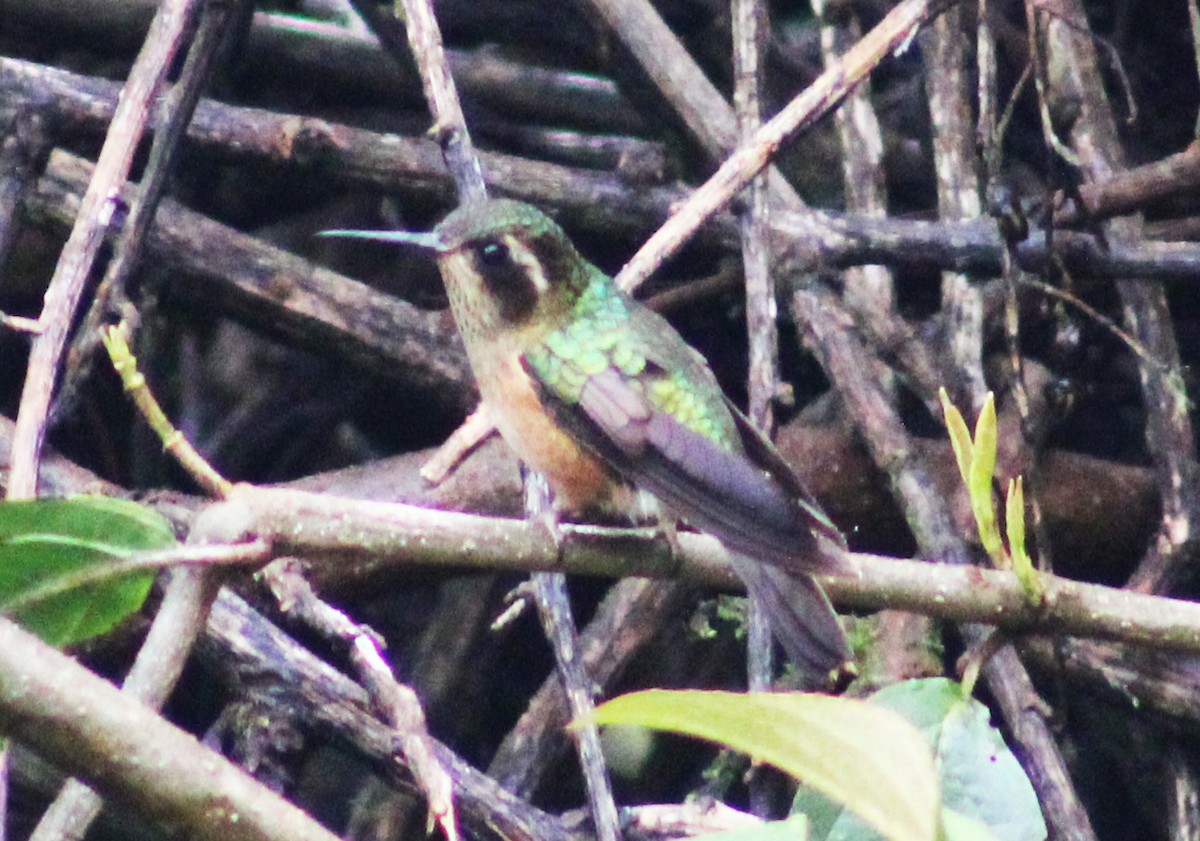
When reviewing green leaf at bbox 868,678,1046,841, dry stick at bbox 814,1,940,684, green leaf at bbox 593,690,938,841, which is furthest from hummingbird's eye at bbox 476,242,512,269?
green leaf at bbox 593,690,938,841

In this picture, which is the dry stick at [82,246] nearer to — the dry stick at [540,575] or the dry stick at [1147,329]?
the dry stick at [540,575]

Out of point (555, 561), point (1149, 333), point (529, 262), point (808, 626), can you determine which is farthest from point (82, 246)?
point (1149, 333)

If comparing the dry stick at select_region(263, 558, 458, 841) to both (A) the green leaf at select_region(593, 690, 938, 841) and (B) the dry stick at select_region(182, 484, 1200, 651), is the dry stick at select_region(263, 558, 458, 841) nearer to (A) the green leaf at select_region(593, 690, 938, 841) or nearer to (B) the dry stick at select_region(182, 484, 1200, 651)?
(B) the dry stick at select_region(182, 484, 1200, 651)

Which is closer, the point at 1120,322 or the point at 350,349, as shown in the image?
the point at 350,349

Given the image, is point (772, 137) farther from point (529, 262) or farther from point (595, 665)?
point (595, 665)

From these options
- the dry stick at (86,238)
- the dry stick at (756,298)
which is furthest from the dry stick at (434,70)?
the dry stick at (756,298)

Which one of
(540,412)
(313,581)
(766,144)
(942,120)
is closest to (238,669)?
(313,581)

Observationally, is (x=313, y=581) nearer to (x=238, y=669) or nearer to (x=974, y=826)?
(x=238, y=669)
